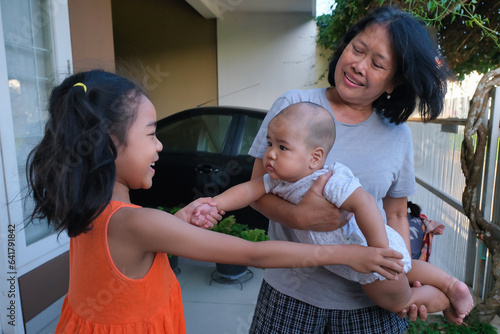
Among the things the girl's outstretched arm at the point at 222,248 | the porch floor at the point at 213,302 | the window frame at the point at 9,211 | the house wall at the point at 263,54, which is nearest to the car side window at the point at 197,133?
the porch floor at the point at 213,302

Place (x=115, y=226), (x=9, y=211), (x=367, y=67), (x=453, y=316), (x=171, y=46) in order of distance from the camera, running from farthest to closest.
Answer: (x=171, y=46) < (x=9, y=211) < (x=453, y=316) < (x=367, y=67) < (x=115, y=226)

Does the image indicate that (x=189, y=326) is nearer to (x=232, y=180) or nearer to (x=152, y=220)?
(x=232, y=180)

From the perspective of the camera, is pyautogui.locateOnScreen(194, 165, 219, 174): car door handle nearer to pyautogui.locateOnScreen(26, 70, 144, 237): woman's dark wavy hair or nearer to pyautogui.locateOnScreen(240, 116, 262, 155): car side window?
pyautogui.locateOnScreen(240, 116, 262, 155): car side window

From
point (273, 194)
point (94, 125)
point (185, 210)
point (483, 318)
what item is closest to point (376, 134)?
point (273, 194)

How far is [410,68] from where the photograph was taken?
118 cm

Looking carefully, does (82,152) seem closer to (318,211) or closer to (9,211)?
(318,211)

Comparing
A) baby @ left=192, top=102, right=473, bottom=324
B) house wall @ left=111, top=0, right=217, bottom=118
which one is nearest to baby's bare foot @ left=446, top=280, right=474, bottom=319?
baby @ left=192, top=102, right=473, bottom=324

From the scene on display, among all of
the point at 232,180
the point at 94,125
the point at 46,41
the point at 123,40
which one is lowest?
the point at 232,180

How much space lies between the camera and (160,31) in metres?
7.75

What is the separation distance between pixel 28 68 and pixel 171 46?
221 inches

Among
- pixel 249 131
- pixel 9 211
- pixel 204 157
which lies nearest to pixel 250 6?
pixel 249 131

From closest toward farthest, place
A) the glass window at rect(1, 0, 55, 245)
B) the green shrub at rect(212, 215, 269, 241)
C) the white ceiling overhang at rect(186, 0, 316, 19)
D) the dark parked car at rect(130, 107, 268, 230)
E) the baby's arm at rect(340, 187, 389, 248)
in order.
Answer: the baby's arm at rect(340, 187, 389, 248)
the glass window at rect(1, 0, 55, 245)
the green shrub at rect(212, 215, 269, 241)
the dark parked car at rect(130, 107, 268, 230)
the white ceiling overhang at rect(186, 0, 316, 19)

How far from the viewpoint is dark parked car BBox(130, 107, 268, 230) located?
3.93m

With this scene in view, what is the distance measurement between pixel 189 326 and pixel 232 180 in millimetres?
1586
